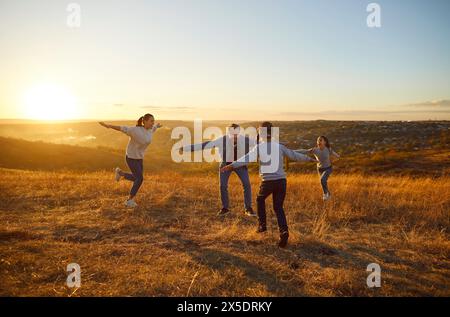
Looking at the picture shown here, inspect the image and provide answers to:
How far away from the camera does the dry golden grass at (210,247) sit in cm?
485

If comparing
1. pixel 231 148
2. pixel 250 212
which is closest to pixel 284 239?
pixel 250 212

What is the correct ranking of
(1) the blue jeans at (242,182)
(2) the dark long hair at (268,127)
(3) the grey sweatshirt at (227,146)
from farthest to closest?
(1) the blue jeans at (242,182) < (3) the grey sweatshirt at (227,146) < (2) the dark long hair at (268,127)

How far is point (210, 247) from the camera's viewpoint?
6508 mm

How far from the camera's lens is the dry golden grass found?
15.9 feet

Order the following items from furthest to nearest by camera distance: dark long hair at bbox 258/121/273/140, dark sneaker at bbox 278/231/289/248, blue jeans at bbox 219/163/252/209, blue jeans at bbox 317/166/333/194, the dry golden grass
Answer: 1. blue jeans at bbox 317/166/333/194
2. blue jeans at bbox 219/163/252/209
3. dark sneaker at bbox 278/231/289/248
4. dark long hair at bbox 258/121/273/140
5. the dry golden grass

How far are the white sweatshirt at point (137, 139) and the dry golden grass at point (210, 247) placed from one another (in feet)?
4.87

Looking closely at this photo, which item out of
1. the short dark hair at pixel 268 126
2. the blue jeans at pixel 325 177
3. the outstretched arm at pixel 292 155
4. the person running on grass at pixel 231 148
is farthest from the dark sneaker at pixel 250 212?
the blue jeans at pixel 325 177

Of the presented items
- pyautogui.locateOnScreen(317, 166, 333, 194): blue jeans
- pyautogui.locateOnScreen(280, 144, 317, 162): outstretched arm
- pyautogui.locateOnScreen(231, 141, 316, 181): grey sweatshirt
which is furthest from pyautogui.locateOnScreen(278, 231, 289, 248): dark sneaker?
pyautogui.locateOnScreen(317, 166, 333, 194): blue jeans

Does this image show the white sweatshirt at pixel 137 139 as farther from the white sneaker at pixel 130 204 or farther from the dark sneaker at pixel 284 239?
the dark sneaker at pixel 284 239

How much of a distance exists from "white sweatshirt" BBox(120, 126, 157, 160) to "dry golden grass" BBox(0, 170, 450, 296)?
1485 mm

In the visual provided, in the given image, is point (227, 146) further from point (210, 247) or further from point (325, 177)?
point (325, 177)

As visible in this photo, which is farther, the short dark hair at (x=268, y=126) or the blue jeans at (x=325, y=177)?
the blue jeans at (x=325, y=177)

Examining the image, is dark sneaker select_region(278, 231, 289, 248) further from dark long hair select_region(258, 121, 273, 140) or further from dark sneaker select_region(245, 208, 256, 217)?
dark sneaker select_region(245, 208, 256, 217)
